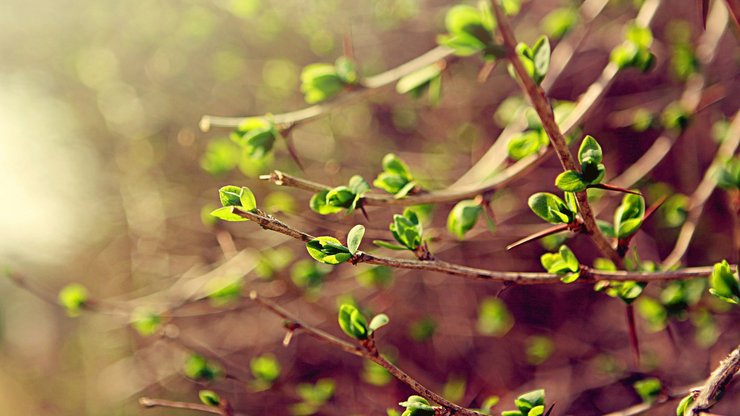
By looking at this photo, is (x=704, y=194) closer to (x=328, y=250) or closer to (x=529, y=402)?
(x=529, y=402)

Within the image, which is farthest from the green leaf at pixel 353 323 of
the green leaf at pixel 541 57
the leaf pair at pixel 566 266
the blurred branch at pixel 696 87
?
the blurred branch at pixel 696 87

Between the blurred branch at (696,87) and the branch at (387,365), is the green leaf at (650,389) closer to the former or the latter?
the branch at (387,365)

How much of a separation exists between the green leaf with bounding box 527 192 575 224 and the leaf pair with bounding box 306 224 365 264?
0.59ft

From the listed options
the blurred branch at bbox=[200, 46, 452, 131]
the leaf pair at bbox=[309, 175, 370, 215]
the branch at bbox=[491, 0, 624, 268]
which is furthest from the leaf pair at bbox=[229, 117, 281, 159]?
the branch at bbox=[491, 0, 624, 268]

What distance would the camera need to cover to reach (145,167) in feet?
6.41

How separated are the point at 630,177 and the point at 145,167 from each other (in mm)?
1572

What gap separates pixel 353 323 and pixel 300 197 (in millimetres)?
1152

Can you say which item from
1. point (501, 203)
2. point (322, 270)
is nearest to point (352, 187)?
point (322, 270)

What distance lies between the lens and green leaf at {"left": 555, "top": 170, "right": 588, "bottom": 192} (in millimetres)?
482

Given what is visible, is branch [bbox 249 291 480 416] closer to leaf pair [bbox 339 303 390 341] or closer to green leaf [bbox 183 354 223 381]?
leaf pair [bbox 339 303 390 341]

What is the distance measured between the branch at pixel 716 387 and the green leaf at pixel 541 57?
0.32 meters

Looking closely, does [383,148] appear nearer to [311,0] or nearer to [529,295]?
[311,0]

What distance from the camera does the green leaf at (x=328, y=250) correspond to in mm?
497

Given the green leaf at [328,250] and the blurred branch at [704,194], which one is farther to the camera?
the blurred branch at [704,194]
